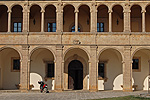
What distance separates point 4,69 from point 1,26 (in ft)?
13.9

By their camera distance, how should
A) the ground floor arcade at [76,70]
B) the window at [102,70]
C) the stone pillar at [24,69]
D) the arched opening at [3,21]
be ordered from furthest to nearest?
1. the arched opening at [3,21]
2. the window at [102,70]
3. the ground floor arcade at [76,70]
4. the stone pillar at [24,69]

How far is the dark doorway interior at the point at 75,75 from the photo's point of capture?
2723 cm

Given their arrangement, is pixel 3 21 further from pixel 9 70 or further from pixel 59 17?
pixel 59 17

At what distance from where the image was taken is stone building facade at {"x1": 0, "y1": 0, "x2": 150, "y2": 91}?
81.6 ft

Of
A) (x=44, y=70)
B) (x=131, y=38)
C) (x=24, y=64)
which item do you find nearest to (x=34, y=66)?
(x=44, y=70)

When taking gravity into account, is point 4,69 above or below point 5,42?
below

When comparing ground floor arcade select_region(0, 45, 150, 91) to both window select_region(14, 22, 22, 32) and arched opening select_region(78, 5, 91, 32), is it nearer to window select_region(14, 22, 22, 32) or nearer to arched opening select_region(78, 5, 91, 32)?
window select_region(14, 22, 22, 32)

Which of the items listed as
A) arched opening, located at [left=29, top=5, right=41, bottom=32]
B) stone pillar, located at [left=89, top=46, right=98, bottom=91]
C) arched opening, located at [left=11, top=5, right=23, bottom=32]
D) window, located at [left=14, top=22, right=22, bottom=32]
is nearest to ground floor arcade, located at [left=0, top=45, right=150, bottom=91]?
stone pillar, located at [left=89, top=46, right=98, bottom=91]

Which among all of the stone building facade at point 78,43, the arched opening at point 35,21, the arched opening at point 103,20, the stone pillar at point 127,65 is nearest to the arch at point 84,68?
the stone building facade at point 78,43

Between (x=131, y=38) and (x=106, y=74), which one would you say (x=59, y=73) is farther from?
(x=131, y=38)

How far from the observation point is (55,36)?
25.0 metres

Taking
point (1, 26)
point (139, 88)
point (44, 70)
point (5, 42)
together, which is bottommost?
point (139, 88)

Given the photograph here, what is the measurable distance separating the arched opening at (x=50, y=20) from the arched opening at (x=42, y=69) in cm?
217

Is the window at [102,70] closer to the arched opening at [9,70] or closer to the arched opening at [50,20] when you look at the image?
the arched opening at [50,20]
